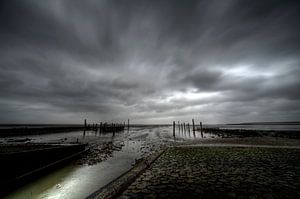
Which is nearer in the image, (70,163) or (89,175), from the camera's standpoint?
(89,175)

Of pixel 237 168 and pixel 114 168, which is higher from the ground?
pixel 237 168

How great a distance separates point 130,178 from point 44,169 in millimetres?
6848

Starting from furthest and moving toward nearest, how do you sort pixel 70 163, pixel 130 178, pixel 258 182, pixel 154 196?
pixel 70 163 → pixel 130 178 → pixel 258 182 → pixel 154 196

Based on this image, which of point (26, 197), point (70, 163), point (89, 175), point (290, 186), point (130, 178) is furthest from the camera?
point (70, 163)

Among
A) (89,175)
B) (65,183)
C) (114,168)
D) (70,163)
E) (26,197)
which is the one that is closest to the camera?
(26,197)

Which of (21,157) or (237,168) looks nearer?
(237,168)

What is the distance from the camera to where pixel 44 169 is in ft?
29.3

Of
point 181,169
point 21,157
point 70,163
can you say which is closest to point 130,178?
point 181,169

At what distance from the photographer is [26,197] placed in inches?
243

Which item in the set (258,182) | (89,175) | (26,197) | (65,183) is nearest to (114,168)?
(89,175)

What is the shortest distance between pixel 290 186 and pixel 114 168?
940 cm

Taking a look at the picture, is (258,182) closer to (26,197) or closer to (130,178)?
(130,178)

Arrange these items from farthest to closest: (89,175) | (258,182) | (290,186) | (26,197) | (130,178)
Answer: (89,175), (26,197), (130,178), (258,182), (290,186)

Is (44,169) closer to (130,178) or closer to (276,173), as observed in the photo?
(130,178)
